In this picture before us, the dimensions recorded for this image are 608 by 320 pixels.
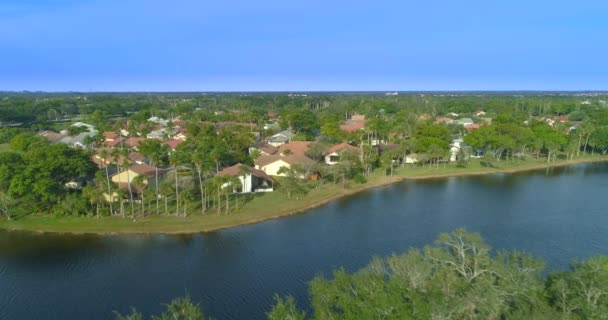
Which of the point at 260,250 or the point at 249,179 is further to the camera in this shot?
the point at 249,179

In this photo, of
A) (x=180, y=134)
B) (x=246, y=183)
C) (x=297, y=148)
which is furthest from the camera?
(x=180, y=134)

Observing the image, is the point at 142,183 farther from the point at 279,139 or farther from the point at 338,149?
the point at 279,139

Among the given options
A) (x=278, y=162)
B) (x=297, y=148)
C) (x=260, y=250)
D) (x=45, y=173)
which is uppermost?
(x=45, y=173)

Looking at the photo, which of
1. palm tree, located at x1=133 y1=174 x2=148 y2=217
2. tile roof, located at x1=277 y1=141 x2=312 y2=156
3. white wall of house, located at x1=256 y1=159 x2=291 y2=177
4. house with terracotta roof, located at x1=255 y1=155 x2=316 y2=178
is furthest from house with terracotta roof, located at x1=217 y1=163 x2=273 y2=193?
tile roof, located at x1=277 y1=141 x2=312 y2=156

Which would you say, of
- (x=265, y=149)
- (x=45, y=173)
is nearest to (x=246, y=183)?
(x=45, y=173)

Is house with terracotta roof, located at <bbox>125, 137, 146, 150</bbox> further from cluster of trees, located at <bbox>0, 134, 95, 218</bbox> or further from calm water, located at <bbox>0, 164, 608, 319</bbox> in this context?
calm water, located at <bbox>0, 164, 608, 319</bbox>

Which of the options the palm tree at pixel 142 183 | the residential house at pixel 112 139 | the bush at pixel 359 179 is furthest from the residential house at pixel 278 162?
the residential house at pixel 112 139
